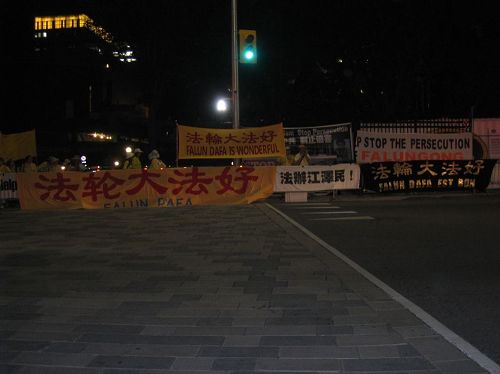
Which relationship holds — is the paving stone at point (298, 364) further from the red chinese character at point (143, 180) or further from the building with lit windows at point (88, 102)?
the building with lit windows at point (88, 102)

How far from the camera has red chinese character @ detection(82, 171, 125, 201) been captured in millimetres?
16625

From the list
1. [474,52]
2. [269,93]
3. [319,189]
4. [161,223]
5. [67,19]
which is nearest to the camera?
[161,223]

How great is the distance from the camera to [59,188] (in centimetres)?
1667

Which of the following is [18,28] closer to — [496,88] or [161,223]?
[496,88]

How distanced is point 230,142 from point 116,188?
12.8 ft

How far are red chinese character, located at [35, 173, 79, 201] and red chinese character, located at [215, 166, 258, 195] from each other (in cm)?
408

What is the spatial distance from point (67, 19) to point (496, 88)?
233 ft

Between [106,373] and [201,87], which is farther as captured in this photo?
[201,87]

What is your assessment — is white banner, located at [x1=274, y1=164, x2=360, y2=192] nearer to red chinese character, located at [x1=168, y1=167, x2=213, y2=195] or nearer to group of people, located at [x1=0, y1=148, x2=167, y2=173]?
red chinese character, located at [x1=168, y1=167, x2=213, y2=195]

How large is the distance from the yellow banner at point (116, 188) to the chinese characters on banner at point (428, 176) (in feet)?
17.1

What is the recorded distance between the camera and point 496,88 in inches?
1184

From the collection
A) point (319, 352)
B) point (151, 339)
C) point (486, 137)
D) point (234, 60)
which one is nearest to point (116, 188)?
point (234, 60)

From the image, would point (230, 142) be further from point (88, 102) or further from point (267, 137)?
point (88, 102)

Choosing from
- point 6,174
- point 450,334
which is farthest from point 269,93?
point 450,334
